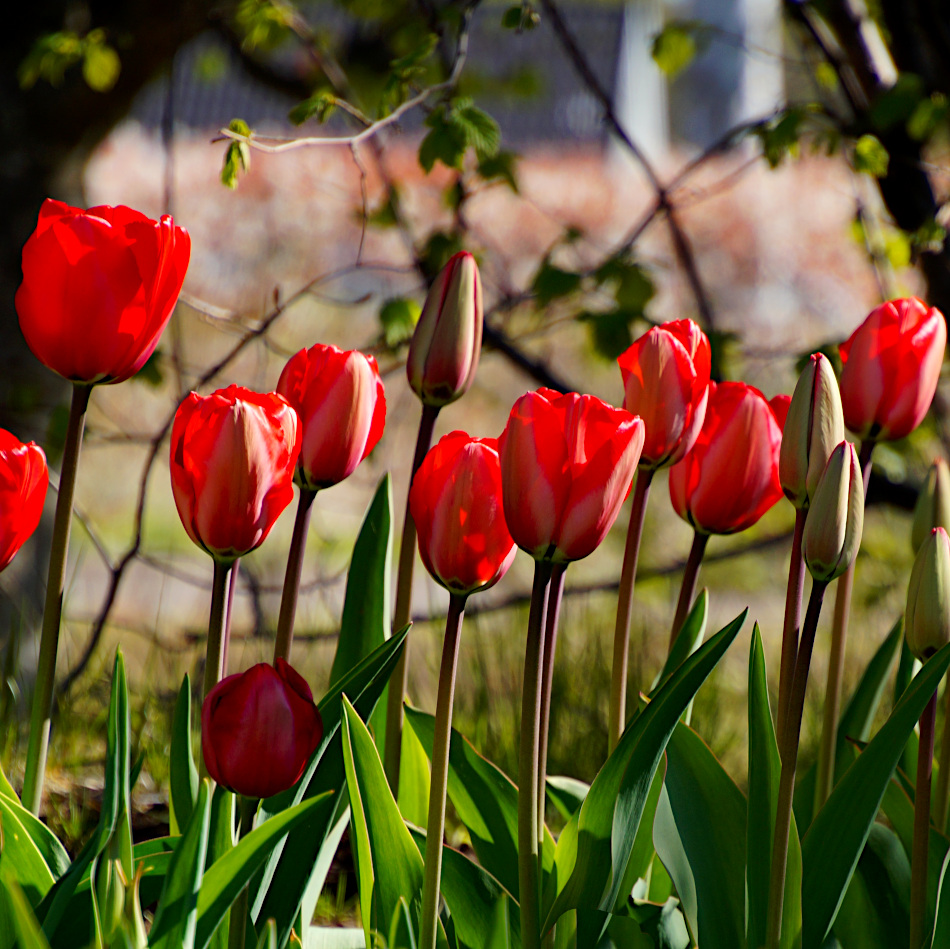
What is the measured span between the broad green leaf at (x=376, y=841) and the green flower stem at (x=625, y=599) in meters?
0.17

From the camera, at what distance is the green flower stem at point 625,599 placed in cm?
69


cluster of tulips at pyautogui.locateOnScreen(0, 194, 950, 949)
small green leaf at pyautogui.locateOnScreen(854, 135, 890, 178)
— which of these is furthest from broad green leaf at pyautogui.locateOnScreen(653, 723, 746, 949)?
small green leaf at pyautogui.locateOnScreen(854, 135, 890, 178)

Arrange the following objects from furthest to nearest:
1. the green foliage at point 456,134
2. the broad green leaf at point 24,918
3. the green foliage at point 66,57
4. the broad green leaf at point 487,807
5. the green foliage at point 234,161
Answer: the green foliage at point 66,57
the green foliage at point 456,134
the green foliage at point 234,161
the broad green leaf at point 487,807
the broad green leaf at point 24,918

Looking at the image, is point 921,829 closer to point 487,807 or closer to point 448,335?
point 487,807

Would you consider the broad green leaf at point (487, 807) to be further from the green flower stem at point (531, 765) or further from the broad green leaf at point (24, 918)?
the broad green leaf at point (24, 918)

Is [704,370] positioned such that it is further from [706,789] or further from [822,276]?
[822,276]

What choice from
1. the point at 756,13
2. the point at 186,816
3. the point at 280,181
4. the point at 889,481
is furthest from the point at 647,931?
the point at 280,181

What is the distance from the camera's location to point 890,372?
27.3 inches

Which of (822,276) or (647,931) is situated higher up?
(822,276)

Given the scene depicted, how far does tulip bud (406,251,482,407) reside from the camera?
67 cm

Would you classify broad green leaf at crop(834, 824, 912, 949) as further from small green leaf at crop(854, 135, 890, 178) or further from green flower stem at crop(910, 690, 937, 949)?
small green leaf at crop(854, 135, 890, 178)

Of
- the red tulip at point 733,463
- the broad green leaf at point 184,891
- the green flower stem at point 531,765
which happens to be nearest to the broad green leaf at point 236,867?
the broad green leaf at point 184,891

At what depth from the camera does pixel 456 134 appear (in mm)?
1194

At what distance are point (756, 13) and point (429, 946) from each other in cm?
241
